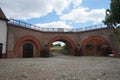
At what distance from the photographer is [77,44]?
27.5 meters

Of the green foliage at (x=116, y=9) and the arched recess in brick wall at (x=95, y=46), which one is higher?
the green foliage at (x=116, y=9)

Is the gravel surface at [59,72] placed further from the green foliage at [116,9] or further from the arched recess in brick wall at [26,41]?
the arched recess in brick wall at [26,41]

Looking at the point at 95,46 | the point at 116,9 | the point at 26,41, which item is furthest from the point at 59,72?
the point at 95,46

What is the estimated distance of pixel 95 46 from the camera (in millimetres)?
26391

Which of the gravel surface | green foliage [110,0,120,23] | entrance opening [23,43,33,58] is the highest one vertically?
green foliage [110,0,120,23]

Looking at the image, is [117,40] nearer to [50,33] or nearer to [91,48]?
[91,48]

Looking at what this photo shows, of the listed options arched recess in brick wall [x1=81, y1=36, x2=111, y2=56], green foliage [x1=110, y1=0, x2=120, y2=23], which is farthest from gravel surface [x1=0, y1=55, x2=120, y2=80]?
arched recess in brick wall [x1=81, y1=36, x2=111, y2=56]

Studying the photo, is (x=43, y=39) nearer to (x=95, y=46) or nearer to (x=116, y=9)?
(x=95, y=46)

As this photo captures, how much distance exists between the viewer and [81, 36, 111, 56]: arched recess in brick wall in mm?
25141

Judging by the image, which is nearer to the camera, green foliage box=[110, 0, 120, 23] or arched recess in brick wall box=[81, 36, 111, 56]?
green foliage box=[110, 0, 120, 23]

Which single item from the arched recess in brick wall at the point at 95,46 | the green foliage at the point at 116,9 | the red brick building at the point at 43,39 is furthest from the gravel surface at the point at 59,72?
the arched recess in brick wall at the point at 95,46

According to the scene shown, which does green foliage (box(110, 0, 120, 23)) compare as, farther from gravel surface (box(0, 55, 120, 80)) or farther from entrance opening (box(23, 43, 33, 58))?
entrance opening (box(23, 43, 33, 58))

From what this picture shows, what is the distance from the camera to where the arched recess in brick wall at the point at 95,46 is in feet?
82.5

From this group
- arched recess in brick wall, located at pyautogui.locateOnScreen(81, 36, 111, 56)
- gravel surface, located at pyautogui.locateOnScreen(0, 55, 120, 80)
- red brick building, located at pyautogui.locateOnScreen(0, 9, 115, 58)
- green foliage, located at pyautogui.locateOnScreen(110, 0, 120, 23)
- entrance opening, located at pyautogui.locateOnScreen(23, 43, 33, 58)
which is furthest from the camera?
arched recess in brick wall, located at pyautogui.locateOnScreen(81, 36, 111, 56)
